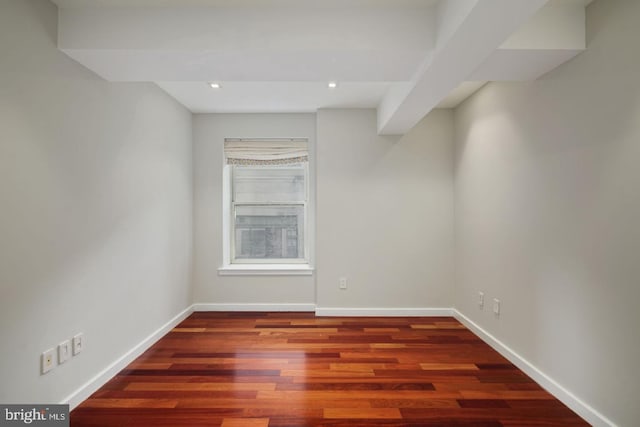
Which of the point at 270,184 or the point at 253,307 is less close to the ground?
the point at 270,184

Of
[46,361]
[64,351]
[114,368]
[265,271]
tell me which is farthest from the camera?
[265,271]

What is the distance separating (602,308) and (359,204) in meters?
2.34

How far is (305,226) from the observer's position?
4.14 metres

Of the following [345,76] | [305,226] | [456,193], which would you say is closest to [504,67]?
[345,76]

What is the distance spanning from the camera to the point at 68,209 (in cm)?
195

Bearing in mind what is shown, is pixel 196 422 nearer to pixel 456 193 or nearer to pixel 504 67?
pixel 504 67

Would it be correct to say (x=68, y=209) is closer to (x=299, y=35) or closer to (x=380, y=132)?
(x=299, y=35)

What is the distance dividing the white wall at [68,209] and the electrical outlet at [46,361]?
0.04 meters

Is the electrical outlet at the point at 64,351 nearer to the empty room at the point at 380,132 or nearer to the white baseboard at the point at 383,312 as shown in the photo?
the empty room at the point at 380,132

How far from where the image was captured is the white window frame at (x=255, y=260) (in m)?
3.90

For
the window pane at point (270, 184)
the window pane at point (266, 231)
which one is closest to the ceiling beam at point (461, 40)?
the window pane at point (270, 184)

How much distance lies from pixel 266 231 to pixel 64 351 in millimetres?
2456

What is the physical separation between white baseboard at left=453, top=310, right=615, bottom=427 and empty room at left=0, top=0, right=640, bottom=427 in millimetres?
14

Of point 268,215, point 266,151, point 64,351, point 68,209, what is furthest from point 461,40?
point 268,215
